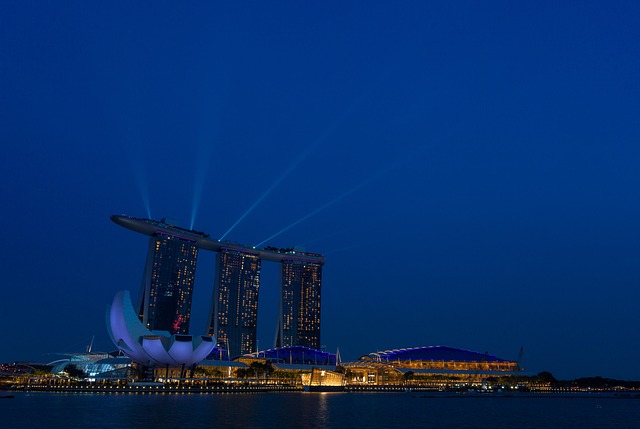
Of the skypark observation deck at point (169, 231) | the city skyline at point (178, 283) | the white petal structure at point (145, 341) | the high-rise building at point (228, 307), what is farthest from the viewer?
the high-rise building at point (228, 307)

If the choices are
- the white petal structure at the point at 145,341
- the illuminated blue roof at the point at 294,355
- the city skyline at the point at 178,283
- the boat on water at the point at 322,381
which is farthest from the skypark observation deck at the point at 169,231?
the boat on water at the point at 322,381

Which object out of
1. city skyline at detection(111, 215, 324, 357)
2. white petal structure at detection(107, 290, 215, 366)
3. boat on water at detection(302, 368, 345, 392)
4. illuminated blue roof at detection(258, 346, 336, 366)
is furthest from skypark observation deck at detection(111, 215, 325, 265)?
boat on water at detection(302, 368, 345, 392)

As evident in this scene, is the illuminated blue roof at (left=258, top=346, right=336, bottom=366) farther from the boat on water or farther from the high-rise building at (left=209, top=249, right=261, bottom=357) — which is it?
the high-rise building at (left=209, top=249, right=261, bottom=357)

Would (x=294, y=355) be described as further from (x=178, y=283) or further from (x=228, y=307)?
(x=178, y=283)

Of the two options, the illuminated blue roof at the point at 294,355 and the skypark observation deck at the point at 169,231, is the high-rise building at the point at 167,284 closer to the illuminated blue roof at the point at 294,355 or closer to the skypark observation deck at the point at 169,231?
the skypark observation deck at the point at 169,231

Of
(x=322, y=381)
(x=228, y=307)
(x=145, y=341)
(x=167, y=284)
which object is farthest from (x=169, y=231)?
(x=322, y=381)

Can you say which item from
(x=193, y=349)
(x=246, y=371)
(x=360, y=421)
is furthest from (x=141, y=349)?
(x=360, y=421)
